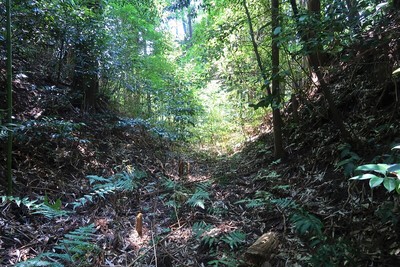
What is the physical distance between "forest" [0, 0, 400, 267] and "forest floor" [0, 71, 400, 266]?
0.02 m

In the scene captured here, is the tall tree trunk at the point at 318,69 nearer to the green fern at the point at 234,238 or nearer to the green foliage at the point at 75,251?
the green fern at the point at 234,238

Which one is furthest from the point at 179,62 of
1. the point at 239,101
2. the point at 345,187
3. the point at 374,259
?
the point at 374,259

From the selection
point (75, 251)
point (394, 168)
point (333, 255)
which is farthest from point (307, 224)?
point (75, 251)

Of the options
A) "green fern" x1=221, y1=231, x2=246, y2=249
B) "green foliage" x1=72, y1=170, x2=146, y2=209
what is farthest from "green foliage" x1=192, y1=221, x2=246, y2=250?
"green foliage" x1=72, y1=170, x2=146, y2=209

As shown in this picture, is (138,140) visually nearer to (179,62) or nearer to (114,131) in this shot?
(114,131)

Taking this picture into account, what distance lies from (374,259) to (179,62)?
851 centimetres

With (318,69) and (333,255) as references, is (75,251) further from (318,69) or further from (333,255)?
(318,69)

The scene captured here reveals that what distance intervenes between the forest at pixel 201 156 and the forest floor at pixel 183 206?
0.02m

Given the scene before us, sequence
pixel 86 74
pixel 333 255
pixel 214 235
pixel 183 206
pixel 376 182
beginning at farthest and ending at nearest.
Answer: pixel 86 74, pixel 183 206, pixel 214 235, pixel 333 255, pixel 376 182

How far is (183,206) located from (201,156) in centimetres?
352

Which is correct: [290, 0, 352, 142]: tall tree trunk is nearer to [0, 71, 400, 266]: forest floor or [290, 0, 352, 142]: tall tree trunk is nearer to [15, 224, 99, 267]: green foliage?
[0, 71, 400, 266]: forest floor

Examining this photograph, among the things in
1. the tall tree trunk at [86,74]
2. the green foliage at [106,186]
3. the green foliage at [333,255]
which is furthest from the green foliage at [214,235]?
the tall tree trunk at [86,74]

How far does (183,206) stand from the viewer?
3400mm

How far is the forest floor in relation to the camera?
84.9 inches
